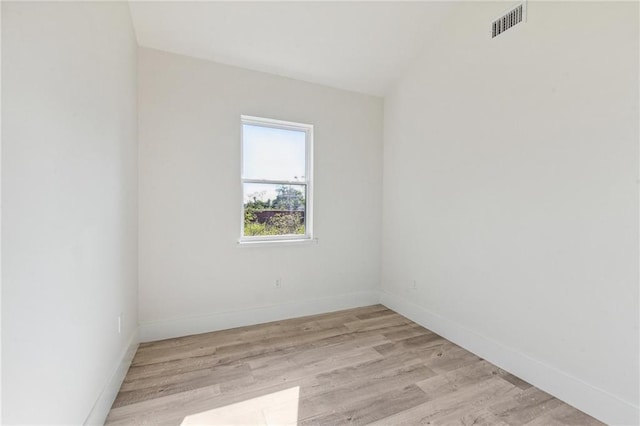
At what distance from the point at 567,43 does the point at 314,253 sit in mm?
2687

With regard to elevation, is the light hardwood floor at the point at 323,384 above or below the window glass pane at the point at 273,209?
below

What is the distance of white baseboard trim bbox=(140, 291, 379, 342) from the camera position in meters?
2.67

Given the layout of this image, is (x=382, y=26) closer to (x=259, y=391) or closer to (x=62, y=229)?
(x=62, y=229)

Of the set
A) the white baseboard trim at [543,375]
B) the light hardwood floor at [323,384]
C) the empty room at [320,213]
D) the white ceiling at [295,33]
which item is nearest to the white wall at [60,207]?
the empty room at [320,213]

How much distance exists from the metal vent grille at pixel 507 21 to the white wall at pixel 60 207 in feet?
8.91

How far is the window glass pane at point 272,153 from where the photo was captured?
303 cm

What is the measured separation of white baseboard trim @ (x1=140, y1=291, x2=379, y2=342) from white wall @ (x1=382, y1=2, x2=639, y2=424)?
789mm

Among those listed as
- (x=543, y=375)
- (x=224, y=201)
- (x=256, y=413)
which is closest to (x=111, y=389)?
(x=256, y=413)

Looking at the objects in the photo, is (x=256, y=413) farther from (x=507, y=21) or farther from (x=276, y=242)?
(x=507, y=21)

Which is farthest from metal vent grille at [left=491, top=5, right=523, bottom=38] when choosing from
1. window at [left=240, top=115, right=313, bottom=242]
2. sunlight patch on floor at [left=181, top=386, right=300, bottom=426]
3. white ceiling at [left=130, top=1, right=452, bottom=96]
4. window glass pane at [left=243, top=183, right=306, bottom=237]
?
sunlight patch on floor at [left=181, top=386, right=300, bottom=426]

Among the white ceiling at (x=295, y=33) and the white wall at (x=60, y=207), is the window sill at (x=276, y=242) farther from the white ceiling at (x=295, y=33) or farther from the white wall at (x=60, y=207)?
the white ceiling at (x=295, y=33)

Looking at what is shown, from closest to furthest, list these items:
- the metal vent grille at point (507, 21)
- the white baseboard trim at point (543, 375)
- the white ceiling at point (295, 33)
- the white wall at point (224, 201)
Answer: the white baseboard trim at point (543, 375) → the metal vent grille at point (507, 21) → the white ceiling at point (295, 33) → the white wall at point (224, 201)

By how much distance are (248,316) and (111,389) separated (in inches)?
52.2

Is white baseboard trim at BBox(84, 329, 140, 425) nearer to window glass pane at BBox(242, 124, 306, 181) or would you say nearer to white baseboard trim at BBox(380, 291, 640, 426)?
window glass pane at BBox(242, 124, 306, 181)
